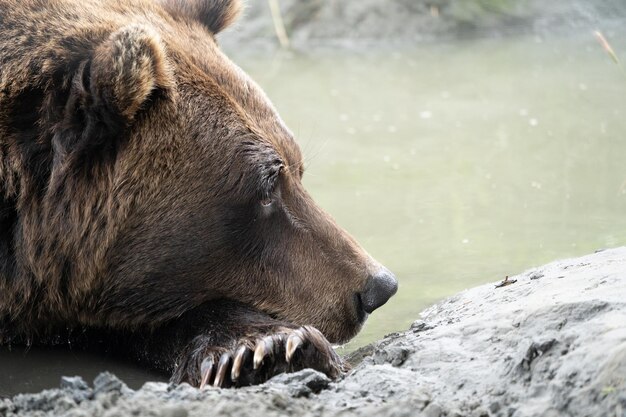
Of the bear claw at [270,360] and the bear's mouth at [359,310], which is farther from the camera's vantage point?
the bear's mouth at [359,310]

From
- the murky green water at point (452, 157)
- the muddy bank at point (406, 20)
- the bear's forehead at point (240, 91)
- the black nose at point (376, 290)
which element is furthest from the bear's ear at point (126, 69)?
the muddy bank at point (406, 20)

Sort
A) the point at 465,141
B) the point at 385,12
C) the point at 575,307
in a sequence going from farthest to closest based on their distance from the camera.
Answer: the point at 385,12, the point at 465,141, the point at 575,307

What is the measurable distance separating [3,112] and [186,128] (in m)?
0.71

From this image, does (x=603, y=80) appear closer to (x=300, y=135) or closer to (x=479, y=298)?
(x=300, y=135)

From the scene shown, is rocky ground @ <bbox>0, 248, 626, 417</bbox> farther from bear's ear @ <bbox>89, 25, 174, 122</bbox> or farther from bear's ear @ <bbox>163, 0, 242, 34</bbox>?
bear's ear @ <bbox>163, 0, 242, 34</bbox>

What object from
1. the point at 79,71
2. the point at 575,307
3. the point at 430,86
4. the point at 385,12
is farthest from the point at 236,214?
the point at 385,12

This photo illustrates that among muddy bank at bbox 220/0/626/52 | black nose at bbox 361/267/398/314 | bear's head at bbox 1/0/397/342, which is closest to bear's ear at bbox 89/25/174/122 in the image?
bear's head at bbox 1/0/397/342

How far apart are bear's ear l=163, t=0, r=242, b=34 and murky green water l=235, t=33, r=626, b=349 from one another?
2.71ft

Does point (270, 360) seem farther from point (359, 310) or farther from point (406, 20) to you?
point (406, 20)

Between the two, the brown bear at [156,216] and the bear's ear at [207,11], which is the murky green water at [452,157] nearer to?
the brown bear at [156,216]

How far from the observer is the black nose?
4.18 m

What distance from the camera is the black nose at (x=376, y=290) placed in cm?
418

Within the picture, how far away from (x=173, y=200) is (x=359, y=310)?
0.91 m

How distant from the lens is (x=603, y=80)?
33.3 ft
